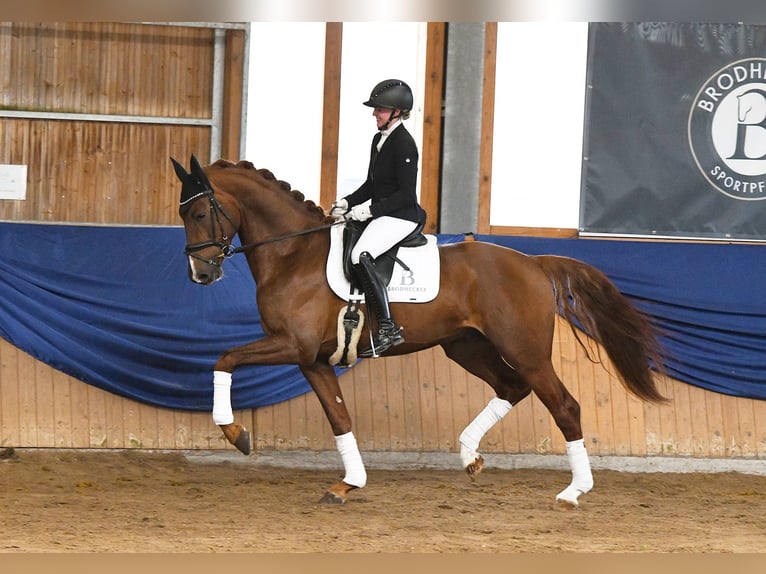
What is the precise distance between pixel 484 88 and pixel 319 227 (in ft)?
10.1

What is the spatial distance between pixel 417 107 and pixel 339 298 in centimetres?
317

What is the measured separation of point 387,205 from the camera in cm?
580

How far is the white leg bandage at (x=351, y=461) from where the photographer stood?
5836 millimetres

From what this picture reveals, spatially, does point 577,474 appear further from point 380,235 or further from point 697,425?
point 697,425

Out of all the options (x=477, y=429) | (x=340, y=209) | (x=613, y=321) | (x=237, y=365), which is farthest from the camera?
(x=613, y=321)

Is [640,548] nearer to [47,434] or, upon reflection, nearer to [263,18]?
[263,18]

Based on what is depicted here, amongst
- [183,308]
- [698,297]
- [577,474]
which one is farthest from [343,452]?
[698,297]

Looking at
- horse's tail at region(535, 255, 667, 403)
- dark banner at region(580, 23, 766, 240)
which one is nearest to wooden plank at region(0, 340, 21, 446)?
horse's tail at region(535, 255, 667, 403)

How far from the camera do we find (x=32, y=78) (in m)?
8.30

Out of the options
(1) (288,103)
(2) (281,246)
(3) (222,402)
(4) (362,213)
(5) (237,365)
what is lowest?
(3) (222,402)

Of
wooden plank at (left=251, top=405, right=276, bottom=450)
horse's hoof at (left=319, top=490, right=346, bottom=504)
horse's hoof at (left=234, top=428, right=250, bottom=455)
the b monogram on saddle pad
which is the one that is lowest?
horse's hoof at (left=319, top=490, right=346, bottom=504)

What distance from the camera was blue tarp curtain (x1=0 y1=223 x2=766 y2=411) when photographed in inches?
282

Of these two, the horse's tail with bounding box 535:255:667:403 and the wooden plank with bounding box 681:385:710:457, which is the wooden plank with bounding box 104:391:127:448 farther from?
the wooden plank with bounding box 681:385:710:457

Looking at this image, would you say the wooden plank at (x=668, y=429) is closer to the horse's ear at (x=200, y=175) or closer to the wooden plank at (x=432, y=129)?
the wooden plank at (x=432, y=129)
